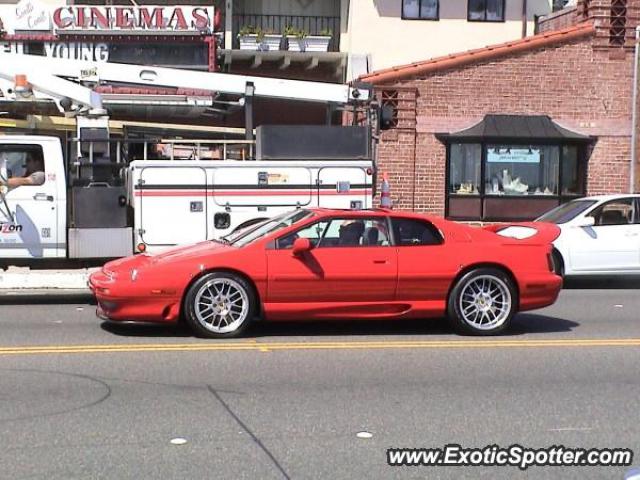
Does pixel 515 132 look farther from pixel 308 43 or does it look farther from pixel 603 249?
pixel 603 249

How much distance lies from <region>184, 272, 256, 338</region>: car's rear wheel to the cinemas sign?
1496 centimetres

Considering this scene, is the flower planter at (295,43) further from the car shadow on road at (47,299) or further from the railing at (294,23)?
the car shadow on road at (47,299)

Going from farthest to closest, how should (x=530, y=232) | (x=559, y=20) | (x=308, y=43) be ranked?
(x=308, y=43)
(x=559, y=20)
(x=530, y=232)

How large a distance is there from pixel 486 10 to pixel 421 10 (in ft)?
6.48

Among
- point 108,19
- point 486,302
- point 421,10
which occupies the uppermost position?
point 421,10

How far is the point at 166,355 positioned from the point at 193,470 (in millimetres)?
3072

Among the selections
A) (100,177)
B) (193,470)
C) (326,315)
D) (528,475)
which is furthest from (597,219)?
(193,470)

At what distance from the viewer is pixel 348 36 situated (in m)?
23.8

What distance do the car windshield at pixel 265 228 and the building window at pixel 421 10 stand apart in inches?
615

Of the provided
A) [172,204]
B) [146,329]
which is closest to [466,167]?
[172,204]

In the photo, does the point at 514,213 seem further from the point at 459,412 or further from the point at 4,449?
the point at 4,449

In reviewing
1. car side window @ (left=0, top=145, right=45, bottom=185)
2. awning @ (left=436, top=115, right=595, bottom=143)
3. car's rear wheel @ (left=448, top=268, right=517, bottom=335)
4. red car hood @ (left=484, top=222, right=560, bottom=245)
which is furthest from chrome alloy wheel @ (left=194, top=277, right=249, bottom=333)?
awning @ (left=436, top=115, right=595, bottom=143)

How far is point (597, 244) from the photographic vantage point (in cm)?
1326

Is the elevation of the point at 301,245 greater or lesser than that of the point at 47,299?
greater
